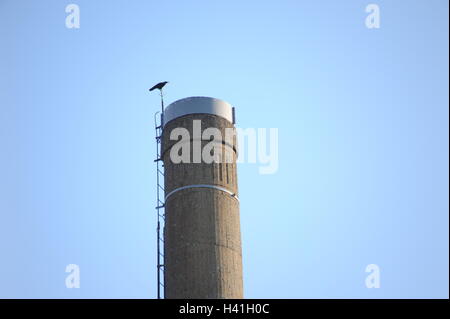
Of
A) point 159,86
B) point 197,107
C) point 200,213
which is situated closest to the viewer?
point 200,213

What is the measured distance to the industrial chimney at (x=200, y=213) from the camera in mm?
28844

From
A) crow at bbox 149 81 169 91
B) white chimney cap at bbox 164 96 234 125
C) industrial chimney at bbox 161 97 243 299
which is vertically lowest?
industrial chimney at bbox 161 97 243 299

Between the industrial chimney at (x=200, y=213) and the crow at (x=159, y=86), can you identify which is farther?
the crow at (x=159, y=86)

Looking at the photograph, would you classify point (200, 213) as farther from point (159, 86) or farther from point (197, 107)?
point (159, 86)

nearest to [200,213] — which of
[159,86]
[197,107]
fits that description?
[197,107]

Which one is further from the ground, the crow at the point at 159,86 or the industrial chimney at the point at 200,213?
the crow at the point at 159,86

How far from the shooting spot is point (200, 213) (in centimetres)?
2970

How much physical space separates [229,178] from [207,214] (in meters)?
1.89

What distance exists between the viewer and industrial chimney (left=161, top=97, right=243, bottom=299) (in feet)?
94.6

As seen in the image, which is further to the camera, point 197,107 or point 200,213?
point 197,107

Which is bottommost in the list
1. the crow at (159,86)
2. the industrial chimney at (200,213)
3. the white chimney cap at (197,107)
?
the industrial chimney at (200,213)
